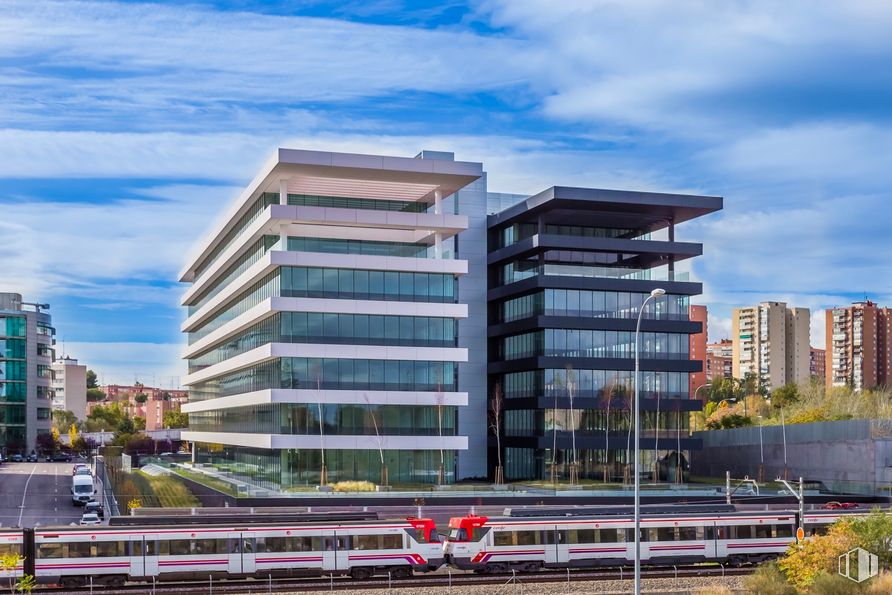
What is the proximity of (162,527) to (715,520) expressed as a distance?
25.5 m

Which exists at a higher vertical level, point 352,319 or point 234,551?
point 352,319

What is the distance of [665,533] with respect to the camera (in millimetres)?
53750

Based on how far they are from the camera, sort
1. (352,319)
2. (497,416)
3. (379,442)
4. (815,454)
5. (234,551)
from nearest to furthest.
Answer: (234,551) < (379,442) < (352,319) < (497,416) < (815,454)

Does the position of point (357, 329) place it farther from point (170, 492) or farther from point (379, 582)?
point (379, 582)

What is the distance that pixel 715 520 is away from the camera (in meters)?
54.6

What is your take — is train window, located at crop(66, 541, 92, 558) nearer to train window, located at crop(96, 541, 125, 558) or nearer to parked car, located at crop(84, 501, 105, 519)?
train window, located at crop(96, 541, 125, 558)

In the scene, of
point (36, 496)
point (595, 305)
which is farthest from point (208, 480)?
point (595, 305)

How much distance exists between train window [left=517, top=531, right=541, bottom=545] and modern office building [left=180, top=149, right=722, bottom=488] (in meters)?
34.1

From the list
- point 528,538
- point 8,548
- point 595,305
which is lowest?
point 528,538

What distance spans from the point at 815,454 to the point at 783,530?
4835 centimetres

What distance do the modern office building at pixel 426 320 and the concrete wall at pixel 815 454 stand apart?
37.8ft

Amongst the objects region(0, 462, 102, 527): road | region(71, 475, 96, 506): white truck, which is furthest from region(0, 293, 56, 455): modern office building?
region(71, 475, 96, 506): white truck

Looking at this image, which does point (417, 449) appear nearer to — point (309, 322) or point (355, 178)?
point (309, 322)

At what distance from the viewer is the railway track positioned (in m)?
46.5
